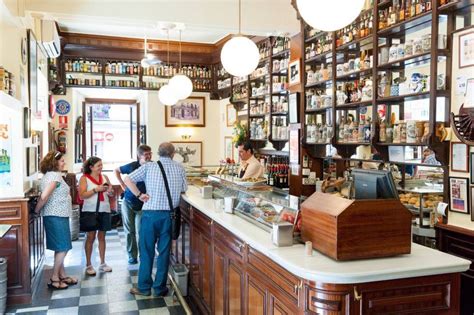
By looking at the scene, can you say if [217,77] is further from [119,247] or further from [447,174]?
[447,174]

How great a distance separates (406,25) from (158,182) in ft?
9.52

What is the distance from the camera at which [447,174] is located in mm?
3701

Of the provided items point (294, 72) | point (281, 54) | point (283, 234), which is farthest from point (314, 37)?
point (283, 234)

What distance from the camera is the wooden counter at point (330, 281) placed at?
6.95ft

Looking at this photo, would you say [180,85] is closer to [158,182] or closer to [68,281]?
[158,182]

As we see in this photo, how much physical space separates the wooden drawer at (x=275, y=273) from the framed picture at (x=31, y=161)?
3.42 meters

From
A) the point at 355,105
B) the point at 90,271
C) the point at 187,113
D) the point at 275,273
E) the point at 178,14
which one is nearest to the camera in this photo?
the point at 275,273

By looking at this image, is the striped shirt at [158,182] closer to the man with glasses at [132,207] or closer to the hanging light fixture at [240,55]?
the man with glasses at [132,207]

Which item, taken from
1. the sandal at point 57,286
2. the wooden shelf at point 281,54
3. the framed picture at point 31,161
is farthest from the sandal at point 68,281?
the wooden shelf at point 281,54

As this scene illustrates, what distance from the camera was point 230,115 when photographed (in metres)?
9.28

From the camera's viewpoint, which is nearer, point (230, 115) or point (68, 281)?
point (68, 281)

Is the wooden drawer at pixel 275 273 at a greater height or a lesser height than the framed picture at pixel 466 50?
lesser

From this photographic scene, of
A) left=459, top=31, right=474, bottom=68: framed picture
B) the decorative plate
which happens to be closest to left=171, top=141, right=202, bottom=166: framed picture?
the decorative plate

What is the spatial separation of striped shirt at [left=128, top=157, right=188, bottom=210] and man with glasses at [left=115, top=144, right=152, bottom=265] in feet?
3.27
